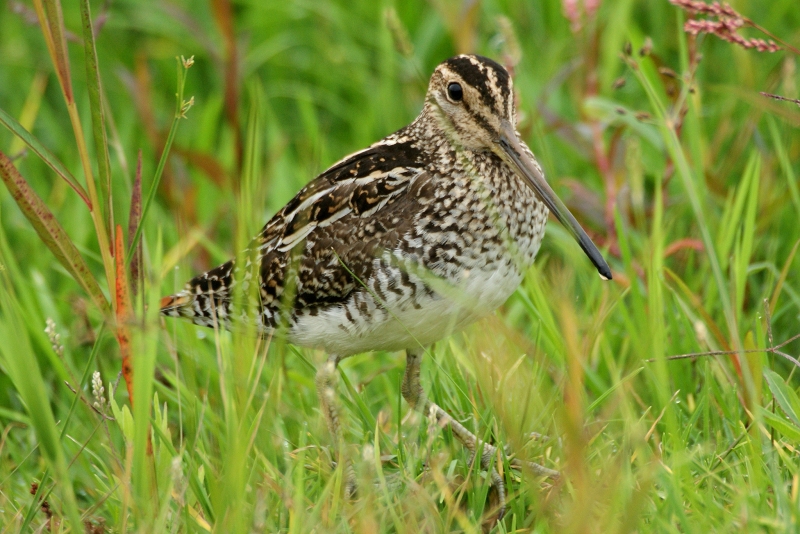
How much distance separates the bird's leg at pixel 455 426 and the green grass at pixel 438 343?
0.12 ft

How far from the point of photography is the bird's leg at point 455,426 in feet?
9.62

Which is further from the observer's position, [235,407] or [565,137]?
[565,137]

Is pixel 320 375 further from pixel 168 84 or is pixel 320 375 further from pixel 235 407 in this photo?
pixel 168 84

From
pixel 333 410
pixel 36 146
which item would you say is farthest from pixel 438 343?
pixel 36 146

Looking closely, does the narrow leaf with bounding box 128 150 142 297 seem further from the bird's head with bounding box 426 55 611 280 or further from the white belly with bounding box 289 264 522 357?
the bird's head with bounding box 426 55 611 280

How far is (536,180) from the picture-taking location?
336 centimetres

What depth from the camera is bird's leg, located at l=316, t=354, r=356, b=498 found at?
2.55m

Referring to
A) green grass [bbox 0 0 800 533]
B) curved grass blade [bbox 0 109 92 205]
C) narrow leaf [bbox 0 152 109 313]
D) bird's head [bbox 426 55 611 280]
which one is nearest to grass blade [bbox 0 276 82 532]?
green grass [bbox 0 0 800 533]

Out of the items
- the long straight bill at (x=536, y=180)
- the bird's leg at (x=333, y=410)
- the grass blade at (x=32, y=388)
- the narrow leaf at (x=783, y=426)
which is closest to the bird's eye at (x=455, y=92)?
the long straight bill at (x=536, y=180)

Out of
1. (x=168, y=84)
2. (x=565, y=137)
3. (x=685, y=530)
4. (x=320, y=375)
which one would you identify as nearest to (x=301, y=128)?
(x=168, y=84)

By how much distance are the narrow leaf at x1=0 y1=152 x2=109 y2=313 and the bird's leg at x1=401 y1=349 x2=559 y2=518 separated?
93cm

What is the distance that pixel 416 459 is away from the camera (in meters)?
3.07

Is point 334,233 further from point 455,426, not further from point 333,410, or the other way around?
point 333,410

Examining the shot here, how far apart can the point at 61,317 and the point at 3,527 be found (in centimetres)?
191
